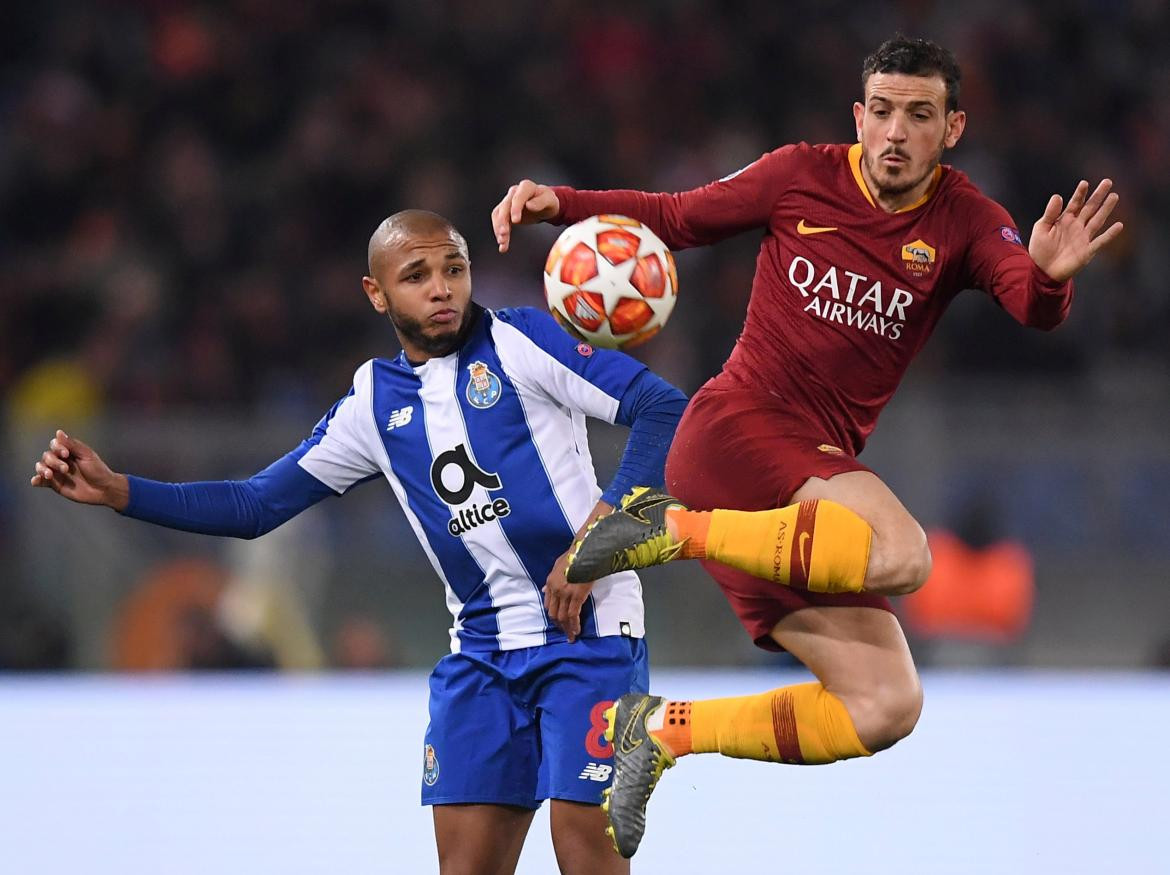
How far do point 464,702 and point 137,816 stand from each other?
2.02 m

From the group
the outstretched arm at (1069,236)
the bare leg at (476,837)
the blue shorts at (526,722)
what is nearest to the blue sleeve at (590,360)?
the blue shorts at (526,722)

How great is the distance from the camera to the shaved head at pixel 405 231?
4293 mm

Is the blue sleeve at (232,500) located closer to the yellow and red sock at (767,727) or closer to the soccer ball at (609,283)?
the soccer ball at (609,283)

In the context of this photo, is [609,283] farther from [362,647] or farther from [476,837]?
[362,647]

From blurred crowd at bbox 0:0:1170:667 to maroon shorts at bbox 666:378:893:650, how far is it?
17.0 ft

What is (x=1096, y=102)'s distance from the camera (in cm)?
1196

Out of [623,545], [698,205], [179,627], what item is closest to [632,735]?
[623,545]

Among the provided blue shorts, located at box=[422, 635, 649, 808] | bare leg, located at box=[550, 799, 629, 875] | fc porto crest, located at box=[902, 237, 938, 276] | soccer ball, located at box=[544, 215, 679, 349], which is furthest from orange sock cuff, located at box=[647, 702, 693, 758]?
fc porto crest, located at box=[902, 237, 938, 276]

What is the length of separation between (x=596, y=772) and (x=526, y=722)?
0.81ft

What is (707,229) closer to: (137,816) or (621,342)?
(621,342)

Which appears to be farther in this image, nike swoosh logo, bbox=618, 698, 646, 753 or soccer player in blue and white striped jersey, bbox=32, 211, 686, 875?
soccer player in blue and white striped jersey, bbox=32, 211, 686, 875

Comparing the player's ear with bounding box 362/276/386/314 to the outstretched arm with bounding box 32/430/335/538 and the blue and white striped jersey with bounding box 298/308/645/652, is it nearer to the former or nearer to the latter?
the blue and white striped jersey with bounding box 298/308/645/652

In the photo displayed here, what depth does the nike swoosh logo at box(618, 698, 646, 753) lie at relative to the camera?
157 inches

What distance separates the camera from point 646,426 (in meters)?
4.20
